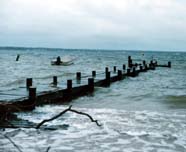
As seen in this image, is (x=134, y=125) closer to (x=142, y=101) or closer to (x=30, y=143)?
(x=30, y=143)

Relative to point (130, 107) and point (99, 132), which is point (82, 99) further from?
point (99, 132)

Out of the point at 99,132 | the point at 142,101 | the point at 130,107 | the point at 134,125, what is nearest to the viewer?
the point at 99,132

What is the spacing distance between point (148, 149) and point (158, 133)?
1.97 metres

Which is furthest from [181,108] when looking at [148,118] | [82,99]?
[82,99]

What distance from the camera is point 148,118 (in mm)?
14875

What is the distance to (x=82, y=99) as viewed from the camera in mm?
21422

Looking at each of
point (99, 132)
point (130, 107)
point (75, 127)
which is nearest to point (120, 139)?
point (99, 132)

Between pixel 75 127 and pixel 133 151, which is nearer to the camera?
pixel 133 151

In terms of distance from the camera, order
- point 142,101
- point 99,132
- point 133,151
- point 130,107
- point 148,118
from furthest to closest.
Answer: point 142,101 → point 130,107 → point 148,118 → point 99,132 → point 133,151

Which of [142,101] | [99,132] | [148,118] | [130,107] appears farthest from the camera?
[142,101]

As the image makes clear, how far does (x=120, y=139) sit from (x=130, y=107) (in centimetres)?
766

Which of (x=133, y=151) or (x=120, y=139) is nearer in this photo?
(x=133, y=151)

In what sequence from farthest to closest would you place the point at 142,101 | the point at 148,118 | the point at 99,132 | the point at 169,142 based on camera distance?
the point at 142,101, the point at 148,118, the point at 99,132, the point at 169,142

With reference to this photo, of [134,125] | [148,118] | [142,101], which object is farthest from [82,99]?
[134,125]
